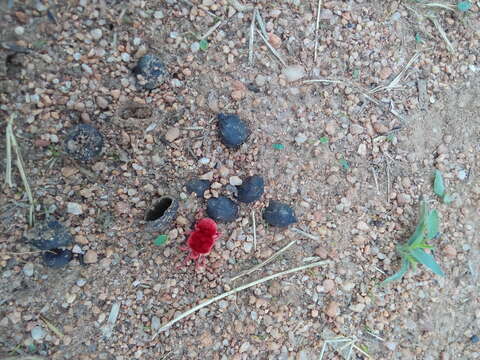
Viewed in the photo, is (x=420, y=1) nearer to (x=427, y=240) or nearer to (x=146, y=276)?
(x=427, y=240)

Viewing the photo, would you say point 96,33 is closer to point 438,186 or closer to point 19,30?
point 19,30

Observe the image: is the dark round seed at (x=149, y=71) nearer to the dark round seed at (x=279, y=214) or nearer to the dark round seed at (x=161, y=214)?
the dark round seed at (x=161, y=214)

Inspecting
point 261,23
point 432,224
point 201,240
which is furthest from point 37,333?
point 432,224

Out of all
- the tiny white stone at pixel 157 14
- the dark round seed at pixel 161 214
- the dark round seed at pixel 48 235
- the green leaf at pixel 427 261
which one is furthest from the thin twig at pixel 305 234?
the tiny white stone at pixel 157 14

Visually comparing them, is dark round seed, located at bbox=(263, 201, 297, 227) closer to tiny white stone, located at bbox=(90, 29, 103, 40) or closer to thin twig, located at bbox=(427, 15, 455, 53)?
tiny white stone, located at bbox=(90, 29, 103, 40)

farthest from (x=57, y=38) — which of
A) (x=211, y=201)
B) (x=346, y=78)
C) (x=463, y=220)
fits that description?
(x=463, y=220)

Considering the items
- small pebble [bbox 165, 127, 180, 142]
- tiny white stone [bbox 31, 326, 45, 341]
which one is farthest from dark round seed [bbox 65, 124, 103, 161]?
tiny white stone [bbox 31, 326, 45, 341]

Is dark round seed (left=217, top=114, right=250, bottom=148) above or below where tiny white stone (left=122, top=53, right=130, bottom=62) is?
below
